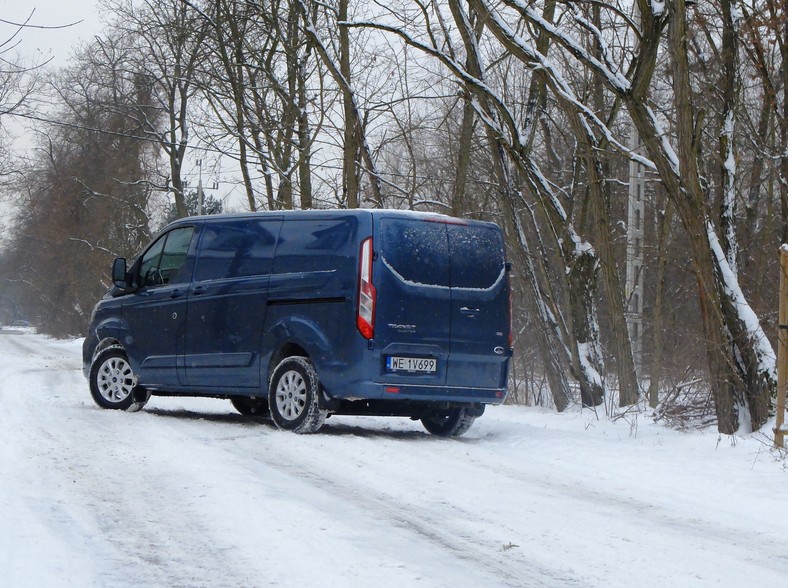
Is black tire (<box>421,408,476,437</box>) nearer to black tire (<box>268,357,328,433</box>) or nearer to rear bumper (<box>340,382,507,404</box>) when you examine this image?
rear bumper (<box>340,382,507,404</box>)

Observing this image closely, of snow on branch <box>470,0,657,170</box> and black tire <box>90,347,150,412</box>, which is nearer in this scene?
snow on branch <box>470,0,657,170</box>

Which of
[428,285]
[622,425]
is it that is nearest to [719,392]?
[622,425]

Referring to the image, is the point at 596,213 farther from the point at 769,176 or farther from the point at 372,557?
the point at 372,557

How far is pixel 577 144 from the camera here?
17.6 m

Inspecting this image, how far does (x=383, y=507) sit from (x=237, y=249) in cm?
534

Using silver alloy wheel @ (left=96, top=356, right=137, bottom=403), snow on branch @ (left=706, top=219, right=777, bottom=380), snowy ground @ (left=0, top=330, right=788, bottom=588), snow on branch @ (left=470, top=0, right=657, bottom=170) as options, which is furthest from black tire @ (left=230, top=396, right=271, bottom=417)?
snow on branch @ (left=706, top=219, right=777, bottom=380)

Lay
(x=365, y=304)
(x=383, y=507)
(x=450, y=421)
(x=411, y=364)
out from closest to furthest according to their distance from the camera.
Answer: (x=383, y=507)
(x=365, y=304)
(x=411, y=364)
(x=450, y=421)

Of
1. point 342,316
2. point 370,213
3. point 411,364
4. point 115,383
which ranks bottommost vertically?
point 115,383

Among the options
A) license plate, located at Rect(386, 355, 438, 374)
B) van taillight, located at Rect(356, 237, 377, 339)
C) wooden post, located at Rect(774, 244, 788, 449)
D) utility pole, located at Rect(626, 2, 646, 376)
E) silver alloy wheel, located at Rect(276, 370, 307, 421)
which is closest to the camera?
wooden post, located at Rect(774, 244, 788, 449)

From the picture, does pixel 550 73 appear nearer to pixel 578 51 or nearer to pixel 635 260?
pixel 578 51

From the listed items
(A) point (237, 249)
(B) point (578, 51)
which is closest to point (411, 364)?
(A) point (237, 249)

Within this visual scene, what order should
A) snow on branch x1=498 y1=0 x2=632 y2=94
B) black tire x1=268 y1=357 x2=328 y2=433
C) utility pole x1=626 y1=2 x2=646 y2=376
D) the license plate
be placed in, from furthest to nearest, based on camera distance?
utility pole x1=626 y1=2 x2=646 y2=376 < snow on branch x1=498 y1=0 x2=632 y2=94 < black tire x1=268 y1=357 x2=328 y2=433 < the license plate

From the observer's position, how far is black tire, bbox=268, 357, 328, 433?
10172 mm

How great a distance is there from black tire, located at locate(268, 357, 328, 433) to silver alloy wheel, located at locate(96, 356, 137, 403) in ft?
8.81
